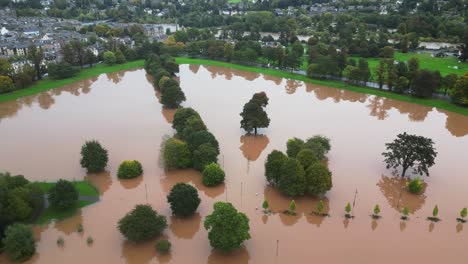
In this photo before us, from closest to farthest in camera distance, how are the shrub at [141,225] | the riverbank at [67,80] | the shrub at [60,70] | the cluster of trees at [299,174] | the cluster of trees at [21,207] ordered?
the cluster of trees at [21,207] < the shrub at [141,225] < the cluster of trees at [299,174] < the riverbank at [67,80] < the shrub at [60,70]

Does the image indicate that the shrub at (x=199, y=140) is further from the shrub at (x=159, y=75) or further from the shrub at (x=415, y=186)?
the shrub at (x=159, y=75)

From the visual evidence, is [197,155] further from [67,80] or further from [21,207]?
[67,80]

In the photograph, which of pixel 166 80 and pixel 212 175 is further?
pixel 166 80

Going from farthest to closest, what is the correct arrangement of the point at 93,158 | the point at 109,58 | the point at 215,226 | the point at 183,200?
the point at 109,58 < the point at 93,158 < the point at 183,200 < the point at 215,226

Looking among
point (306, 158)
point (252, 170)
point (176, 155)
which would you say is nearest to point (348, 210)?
point (306, 158)

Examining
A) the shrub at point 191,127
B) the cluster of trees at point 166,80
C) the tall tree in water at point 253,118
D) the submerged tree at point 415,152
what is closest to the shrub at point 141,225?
the shrub at point 191,127

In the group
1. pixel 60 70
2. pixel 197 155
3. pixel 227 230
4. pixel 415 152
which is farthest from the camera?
pixel 60 70
